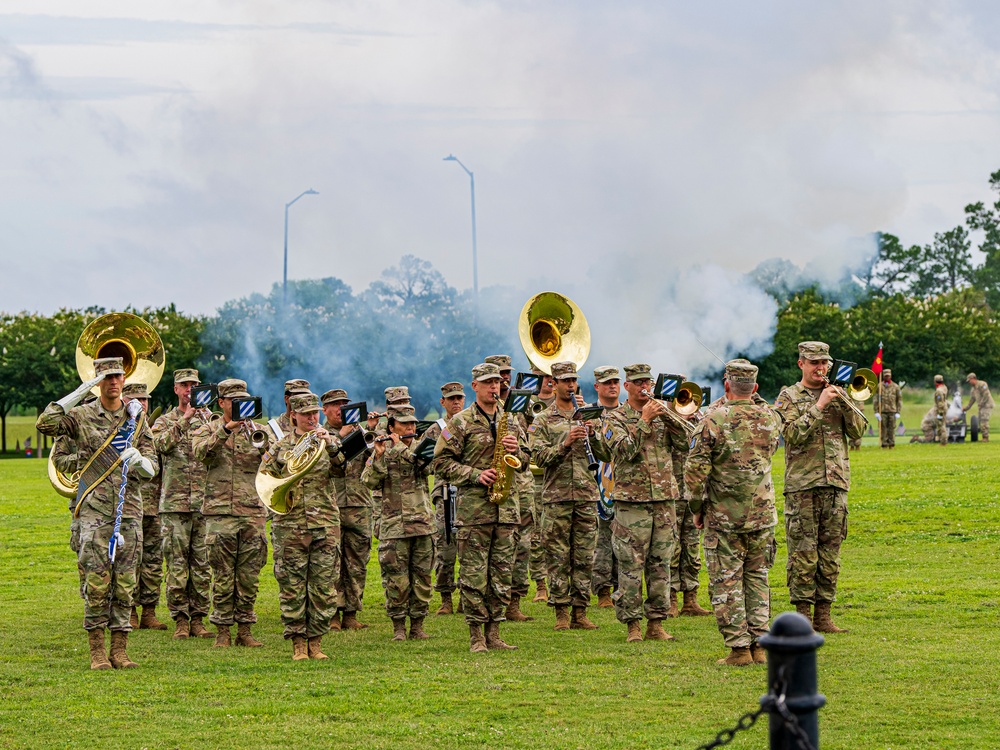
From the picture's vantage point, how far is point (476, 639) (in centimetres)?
1241

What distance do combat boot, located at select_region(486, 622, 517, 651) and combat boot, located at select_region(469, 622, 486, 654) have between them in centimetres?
9

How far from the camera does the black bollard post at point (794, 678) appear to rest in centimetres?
459

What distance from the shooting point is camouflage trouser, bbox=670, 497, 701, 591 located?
14.6 meters

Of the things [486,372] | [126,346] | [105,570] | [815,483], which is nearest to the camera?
[105,570]

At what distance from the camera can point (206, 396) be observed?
13.4 metres

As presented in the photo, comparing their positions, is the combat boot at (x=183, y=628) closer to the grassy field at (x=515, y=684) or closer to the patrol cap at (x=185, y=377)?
the grassy field at (x=515, y=684)

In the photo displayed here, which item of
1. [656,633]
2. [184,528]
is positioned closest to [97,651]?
[184,528]

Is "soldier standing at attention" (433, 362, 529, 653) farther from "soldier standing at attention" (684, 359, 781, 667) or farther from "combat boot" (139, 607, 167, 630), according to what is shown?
"combat boot" (139, 607, 167, 630)

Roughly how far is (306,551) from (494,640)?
1.97 metres

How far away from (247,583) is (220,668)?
58.4 inches

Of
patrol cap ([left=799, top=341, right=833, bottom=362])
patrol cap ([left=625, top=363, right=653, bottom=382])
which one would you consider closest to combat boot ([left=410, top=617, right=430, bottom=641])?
patrol cap ([left=625, top=363, right=653, bottom=382])

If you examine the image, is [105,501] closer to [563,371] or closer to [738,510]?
[563,371]

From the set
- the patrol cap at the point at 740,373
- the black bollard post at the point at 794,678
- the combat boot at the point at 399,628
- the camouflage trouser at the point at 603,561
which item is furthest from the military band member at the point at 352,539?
the black bollard post at the point at 794,678

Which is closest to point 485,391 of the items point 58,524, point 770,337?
point 58,524
